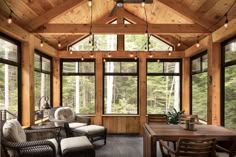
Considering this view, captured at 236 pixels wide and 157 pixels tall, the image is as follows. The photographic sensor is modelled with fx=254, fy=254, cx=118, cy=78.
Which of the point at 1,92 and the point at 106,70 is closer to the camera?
the point at 1,92

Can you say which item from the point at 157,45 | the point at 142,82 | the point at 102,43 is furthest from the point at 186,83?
the point at 102,43

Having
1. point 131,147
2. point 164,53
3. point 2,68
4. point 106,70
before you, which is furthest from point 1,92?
point 164,53

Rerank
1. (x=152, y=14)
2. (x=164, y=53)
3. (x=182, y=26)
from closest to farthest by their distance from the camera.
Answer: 1. (x=182, y=26)
2. (x=152, y=14)
3. (x=164, y=53)

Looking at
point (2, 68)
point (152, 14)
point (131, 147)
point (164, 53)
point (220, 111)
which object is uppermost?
point (152, 14)

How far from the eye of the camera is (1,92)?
502cm

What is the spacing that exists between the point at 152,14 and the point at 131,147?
144 inches

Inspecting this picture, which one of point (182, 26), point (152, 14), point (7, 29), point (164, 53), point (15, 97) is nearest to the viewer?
point (7, 29)

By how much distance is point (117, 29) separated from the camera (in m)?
6.19

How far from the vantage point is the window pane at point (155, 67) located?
843 centimetres

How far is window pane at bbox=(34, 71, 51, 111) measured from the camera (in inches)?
272

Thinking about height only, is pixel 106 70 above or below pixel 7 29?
below

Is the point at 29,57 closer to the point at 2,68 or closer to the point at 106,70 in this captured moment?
the point at 2,68

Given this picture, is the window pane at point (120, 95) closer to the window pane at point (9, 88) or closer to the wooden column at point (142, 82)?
the wooden column at point (142, 82)

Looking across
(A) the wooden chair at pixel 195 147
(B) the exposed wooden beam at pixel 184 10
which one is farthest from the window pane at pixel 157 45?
(A) the wooden chair at pixel 195 147
